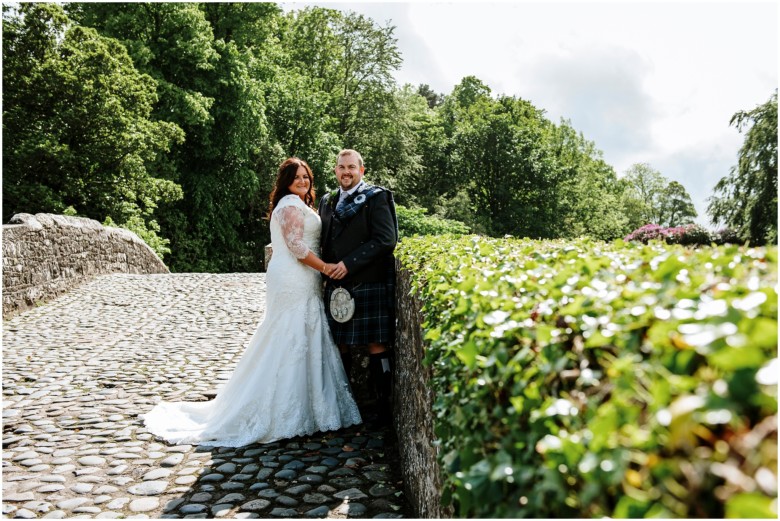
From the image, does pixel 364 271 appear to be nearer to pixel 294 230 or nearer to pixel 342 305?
pixel 342 305

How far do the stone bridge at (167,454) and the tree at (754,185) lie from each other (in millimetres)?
18793

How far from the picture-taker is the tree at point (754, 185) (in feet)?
66.4

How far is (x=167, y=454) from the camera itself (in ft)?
15.8

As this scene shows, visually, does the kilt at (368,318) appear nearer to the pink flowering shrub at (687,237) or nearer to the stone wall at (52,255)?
the pink flowering shrub at (687,237)

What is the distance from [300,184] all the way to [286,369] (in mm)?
1767

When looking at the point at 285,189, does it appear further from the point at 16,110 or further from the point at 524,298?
the point at 16,110

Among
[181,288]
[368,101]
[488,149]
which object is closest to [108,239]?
[181,288]

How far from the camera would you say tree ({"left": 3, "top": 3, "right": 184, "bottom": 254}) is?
60.4 ft

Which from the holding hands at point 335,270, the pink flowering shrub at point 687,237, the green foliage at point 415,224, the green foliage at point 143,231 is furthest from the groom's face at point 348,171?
the green foliage at point 143,231

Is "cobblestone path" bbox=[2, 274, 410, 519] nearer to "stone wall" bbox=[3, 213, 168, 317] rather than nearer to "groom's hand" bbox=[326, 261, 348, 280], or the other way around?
"groom's hand" bbox=[326, 261, 348, 280]

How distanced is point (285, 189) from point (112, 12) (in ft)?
76.3

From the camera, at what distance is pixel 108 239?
16.3 metres

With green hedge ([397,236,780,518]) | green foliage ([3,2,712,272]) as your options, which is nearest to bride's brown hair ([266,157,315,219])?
green hedge ([397,236,780,518])

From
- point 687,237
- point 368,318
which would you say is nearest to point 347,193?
point 368,318
